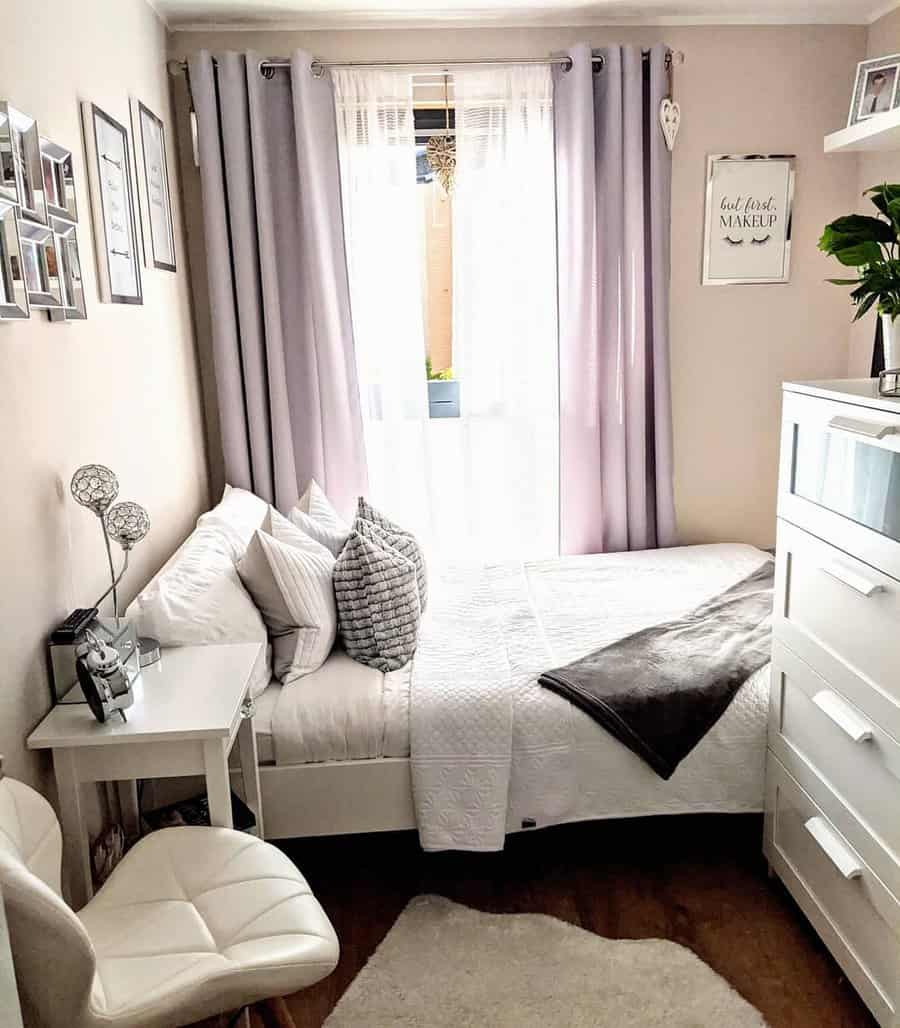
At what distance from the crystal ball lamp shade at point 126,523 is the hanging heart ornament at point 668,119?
2.40 meters

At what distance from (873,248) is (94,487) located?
1.65 m

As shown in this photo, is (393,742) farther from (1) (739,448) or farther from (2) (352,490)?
(1) (739,448)

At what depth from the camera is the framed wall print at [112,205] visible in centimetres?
225

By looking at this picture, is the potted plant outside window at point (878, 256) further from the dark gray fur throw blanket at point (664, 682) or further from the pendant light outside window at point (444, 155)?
the pendant light outside window at point (444, 155)

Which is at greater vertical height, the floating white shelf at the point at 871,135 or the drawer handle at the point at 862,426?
the floating white shelf at the point at 871,135

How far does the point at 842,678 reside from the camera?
6.10ft

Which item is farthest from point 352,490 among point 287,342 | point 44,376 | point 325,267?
point 44,376

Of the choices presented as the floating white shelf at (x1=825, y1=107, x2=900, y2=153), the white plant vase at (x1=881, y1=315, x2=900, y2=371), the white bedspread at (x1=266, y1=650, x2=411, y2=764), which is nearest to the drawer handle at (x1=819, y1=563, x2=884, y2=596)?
the white plant vase at (x1=881, y1=315, x2=900, y2=371)

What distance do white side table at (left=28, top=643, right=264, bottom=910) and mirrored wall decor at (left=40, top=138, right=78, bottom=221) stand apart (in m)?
1.04

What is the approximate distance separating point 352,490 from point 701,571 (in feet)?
4.33

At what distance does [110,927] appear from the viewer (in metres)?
1.50

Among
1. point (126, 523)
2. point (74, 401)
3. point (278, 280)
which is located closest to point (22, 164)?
point (74, 401)

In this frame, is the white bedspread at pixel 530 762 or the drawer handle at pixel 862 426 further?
the white bedspread at pixel 530 762

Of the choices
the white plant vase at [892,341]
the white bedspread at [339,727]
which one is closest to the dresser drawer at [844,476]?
the white plant vase at [892,341]
